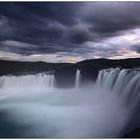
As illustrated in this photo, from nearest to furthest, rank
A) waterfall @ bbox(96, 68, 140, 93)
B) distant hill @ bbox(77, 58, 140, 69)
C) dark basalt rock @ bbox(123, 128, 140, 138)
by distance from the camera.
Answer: dark basalt rock @ bbox(123, 128, 140, 138) → distant hill @ bbox(77, 58, 140, 69) → waterfall @ bbox(96, 68, 140, 93)

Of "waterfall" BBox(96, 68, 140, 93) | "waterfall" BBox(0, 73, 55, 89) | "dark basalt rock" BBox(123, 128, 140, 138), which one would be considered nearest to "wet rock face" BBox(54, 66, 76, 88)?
"waterfall" BBox(0, 73, 55, 89)

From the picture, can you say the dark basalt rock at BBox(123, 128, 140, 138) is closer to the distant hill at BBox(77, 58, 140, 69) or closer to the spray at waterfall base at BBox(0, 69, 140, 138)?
the spray at waterfall base at BBox(0, 69, 140, 138)

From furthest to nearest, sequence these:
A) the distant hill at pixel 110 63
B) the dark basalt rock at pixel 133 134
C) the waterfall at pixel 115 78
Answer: the waterfall at pixel 115 78, the distant hill at pixel 110 63, the dark basalt rock at pixel 133 134

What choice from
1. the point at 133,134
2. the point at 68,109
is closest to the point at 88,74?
the point at 68,109

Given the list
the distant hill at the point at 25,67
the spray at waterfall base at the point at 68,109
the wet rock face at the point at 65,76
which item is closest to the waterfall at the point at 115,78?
the spray at waterfall base at the point at 68,109

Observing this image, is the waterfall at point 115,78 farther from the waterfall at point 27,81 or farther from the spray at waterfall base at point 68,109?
the waterfall at point 27,81

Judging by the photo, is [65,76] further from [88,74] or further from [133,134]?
[133,134]

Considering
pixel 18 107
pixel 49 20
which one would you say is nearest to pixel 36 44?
pixel 49 20

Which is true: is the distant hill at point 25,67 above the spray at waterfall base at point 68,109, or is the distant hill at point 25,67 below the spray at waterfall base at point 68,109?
above
